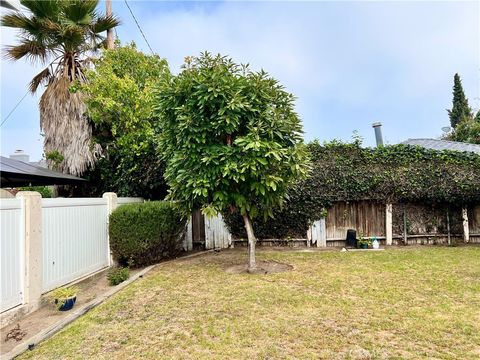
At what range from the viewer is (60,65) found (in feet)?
29.4

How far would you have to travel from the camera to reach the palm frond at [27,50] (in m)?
8.45

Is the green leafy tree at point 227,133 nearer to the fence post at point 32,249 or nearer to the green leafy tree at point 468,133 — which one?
the fence post at point 32,249

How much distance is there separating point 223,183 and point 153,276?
233 cm

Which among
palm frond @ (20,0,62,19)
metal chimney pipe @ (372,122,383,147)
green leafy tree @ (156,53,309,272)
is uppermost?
palm frond @ (20,0,62,19)

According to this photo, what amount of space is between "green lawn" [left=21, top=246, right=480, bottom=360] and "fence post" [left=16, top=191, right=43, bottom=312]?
94 centimetres

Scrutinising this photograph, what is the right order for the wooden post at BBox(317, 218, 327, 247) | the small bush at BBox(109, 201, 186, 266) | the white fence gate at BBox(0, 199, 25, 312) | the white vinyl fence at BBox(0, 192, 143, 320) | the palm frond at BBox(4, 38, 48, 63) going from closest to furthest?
1. the white fence gate at BBox(0, 199, 25, 312)
2. the white vinyl fence at BBox(0, 192, 143, 320)
3. the small bush at BBox(109, 201, 186, 266)
4. the palm frond at BBox(4, 38, 48, 63)
5. the wooden post at BBox(317, 218, 327, 247)

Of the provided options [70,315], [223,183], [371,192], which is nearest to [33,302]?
[70,315]

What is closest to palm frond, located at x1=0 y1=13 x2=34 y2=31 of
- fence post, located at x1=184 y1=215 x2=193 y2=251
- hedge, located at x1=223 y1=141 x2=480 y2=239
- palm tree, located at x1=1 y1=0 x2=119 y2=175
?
palm tree, located at x1=1 y1=0 x2=119 y2=175

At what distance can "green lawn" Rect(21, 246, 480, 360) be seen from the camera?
3.14m

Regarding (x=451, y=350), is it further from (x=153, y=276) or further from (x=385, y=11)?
(x=385, y=11)

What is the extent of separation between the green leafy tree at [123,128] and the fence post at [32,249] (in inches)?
146

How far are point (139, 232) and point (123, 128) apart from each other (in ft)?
11.2

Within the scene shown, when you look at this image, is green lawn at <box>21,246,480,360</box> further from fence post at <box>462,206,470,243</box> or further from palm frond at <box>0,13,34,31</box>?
palm frond at <box>0,13,34,31</box>

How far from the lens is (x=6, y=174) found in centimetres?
523
